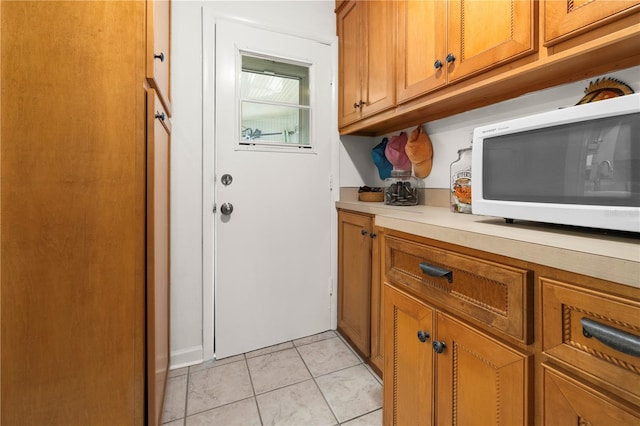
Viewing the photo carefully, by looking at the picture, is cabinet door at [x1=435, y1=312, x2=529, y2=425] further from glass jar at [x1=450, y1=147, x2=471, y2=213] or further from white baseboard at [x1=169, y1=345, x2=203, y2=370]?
white baseboard at [x1=169, y1=345, x2=203, y2=370]

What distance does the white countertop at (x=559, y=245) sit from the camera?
0.48 m

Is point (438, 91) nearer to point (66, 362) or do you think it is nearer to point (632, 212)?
point (632, 212)

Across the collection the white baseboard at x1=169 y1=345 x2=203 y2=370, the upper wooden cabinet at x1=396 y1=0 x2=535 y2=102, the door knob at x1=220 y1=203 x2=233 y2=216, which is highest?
the upper wooden cabinet at x1=396 y1=0 x2=535 y2=102

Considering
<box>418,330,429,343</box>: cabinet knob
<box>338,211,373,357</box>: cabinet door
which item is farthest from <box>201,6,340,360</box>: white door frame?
<box>418,330,429,343</box>: cabinet knob

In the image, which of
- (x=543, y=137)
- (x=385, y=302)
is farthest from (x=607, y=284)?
(x=385, y=302)

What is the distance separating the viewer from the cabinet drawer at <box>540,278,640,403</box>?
46 cm

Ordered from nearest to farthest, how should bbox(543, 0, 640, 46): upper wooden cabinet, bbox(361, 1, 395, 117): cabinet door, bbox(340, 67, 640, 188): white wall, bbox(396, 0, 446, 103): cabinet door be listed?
bbox(543, 0, 640, 46): upper wooden cabinet < bbox(340, 67, 640, 188): white wall < bbox(396, 0, 446, 103): cabinet door < bbox(361, 1, 395, 117): cabinet door

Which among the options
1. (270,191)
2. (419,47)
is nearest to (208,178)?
(270,191)

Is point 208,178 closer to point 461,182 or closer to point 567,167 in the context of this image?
point 461,182

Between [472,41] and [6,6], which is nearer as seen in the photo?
[6,6]

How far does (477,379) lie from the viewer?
2.35 feet

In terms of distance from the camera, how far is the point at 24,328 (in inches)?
34.4

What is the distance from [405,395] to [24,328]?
121 centimetres

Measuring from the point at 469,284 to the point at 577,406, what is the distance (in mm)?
288
